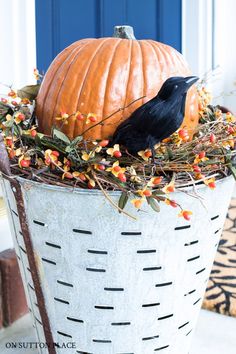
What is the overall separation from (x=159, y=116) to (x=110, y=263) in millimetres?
254

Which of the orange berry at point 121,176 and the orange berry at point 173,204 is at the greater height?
the orange berry at point 121,176

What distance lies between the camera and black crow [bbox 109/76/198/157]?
763mm

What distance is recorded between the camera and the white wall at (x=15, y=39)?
151 centimetres

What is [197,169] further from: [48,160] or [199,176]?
[48,160]

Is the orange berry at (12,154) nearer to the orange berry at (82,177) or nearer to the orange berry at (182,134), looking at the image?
the orange berry at (82,177)

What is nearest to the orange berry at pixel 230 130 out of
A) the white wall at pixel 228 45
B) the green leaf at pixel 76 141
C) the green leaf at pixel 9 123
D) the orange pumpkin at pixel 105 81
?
the orange pumpkin at pixel 105 81

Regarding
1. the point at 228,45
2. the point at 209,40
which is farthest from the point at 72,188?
the point at 228,45

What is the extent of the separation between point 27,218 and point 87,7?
1783mm

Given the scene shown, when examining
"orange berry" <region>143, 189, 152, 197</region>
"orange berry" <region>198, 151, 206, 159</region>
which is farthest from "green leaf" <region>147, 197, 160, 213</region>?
"orange berry" <region>198, 151, 206, 159</region>

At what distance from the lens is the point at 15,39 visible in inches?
60.3

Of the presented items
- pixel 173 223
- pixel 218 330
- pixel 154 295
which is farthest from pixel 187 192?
pixel 218 330

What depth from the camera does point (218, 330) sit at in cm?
128

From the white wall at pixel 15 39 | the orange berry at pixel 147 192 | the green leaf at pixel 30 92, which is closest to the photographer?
the orange berry at pixel 147 192

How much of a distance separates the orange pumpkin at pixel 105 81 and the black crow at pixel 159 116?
0.27 feet
